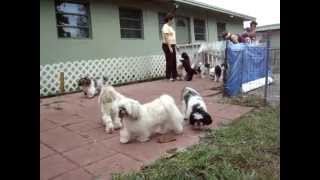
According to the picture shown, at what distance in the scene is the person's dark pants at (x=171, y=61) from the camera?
27.8ft

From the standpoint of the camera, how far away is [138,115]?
11.1 feet

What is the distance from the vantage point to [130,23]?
9867 millimetres

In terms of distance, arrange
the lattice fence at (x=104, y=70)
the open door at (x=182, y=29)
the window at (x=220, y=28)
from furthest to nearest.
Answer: the window at (x=220, y=28) < the open door at (x=182, y=29) < the lattice fence at (x=104, y=70)

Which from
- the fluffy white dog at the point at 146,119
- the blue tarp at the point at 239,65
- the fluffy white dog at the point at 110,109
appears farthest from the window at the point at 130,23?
the fluffy white dog at the point at 146,119

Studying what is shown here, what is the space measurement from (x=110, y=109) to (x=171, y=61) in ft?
15.6

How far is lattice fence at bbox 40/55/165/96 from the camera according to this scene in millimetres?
7199

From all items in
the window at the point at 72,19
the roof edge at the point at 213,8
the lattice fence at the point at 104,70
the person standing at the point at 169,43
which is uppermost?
the roof edge at the point at 213,8

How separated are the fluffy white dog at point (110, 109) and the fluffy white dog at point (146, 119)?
43 cm

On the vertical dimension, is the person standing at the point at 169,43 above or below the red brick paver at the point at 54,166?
above

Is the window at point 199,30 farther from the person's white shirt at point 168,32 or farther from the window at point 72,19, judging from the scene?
the window at point 72,19

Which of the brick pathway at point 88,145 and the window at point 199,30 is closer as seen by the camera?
the brick pathway at point 88,145

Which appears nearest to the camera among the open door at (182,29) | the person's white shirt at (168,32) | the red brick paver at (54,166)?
the red brick paver at (54,166)

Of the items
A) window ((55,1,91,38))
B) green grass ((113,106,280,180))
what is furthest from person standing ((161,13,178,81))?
green grass ((113,106,280,180))
